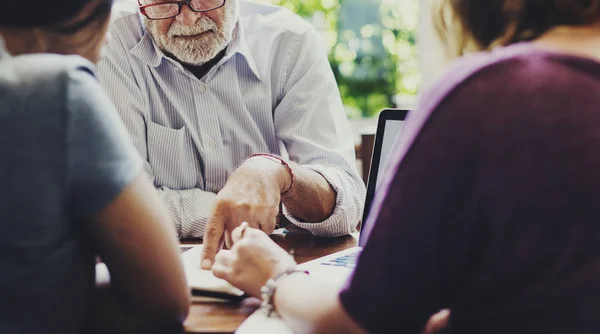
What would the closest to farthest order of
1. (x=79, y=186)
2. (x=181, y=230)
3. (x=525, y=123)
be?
(x=525, y=123) < (x=79, y=186) < (x=181, y=230)

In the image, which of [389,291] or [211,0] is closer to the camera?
[389,291]

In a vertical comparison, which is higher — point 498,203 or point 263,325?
point 498,203

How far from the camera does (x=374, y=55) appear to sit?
153 inches

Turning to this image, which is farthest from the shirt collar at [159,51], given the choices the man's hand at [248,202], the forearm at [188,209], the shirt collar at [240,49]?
the man's hand at [248,202]

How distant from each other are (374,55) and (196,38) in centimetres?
224

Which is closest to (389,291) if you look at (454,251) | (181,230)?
(454,251)

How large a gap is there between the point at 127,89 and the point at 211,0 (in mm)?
309

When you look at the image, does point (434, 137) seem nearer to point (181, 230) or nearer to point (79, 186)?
point (79, 186)

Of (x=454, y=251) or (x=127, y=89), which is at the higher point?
(x=454, y=251)

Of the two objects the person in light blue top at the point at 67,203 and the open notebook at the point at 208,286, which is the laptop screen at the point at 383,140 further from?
the person in light blue top at the point at 67,203

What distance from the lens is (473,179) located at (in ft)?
2.30

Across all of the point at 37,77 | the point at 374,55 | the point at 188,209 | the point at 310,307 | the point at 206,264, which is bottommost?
the point at 374,55

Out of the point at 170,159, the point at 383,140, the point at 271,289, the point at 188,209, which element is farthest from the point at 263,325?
the point at 170,159

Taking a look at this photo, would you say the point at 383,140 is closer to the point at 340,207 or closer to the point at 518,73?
the point at 340,207
